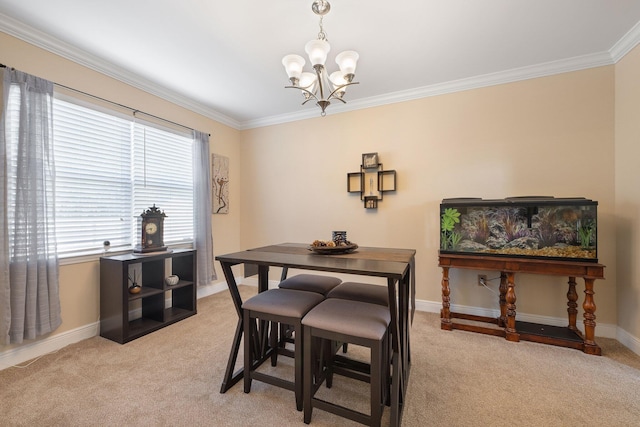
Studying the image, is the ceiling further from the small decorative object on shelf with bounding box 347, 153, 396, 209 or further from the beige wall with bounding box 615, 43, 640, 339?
the small decorative object on shelf with bounding box 347, 153, 396, 209

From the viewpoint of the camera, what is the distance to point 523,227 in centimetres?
246

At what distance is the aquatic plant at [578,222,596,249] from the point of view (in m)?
2.25

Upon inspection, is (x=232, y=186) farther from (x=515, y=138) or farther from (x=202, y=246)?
(x=515, y=138)

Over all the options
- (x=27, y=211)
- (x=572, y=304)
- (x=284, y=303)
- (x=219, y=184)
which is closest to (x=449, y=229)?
(x=572, y=304)

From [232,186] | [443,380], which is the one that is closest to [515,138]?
[443,380]

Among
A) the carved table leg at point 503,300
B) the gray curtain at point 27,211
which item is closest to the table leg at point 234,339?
the gray curtain at point 27,211

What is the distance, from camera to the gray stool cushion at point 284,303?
1641 millimetres

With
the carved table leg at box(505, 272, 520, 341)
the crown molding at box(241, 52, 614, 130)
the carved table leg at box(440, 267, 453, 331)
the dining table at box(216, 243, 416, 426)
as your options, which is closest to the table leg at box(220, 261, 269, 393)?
the dining table at box(216, 243, 416, 426)

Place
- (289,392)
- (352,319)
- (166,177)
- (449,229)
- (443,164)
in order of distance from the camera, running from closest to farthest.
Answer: (352,319) < (289,392) < (449,229) < (443,164) < (166,177)

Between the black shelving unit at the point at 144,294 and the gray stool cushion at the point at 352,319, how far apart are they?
6.59 ft

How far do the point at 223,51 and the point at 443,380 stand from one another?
3.32 meters

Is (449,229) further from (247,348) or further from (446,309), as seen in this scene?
(247,348)

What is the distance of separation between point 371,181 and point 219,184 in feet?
7.57

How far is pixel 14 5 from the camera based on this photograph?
6.26 feet
